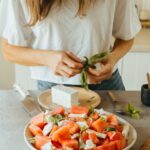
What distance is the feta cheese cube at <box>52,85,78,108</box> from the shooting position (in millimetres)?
1129

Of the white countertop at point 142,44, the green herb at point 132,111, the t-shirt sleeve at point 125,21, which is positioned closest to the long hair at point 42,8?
the t-shirt sleeve at point 125,21

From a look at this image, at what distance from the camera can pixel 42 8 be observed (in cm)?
124

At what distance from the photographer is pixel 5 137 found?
3.21 ft

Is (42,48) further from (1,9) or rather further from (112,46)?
(112,46)

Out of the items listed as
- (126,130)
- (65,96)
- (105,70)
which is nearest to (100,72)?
(105,70)

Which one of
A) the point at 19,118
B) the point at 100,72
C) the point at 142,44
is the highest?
the point at 100,72

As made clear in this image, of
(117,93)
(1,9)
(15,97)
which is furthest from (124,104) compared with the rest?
(1,9)

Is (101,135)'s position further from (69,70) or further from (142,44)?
(142,44)

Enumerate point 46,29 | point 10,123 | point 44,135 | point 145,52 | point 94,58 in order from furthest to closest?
point 145,52
point 46,29
point 94,58
point 10,123
point 44,135

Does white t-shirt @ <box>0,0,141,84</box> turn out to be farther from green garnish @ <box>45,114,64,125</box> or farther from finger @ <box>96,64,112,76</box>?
green garnish @ <box>45,114,64,125</box>

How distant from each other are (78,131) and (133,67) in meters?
1.44

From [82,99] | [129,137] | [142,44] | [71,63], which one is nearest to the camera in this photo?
[129,137]

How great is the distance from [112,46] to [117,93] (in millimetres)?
269

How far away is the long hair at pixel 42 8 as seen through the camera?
1.23 metres
